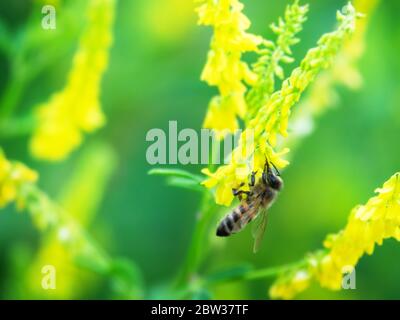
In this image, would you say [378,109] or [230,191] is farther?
[378,109]

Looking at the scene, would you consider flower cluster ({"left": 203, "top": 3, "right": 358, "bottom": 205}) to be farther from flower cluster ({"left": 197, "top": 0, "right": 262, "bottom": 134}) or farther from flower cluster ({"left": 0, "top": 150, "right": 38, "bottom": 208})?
flower cluster ({"left": 0, "top": 150, "right": 38, "bottom": 208})

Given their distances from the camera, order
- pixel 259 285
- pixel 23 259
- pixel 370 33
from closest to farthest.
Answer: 1. pixel 23 259
2. pixel 259 285
3. pixel 370 33

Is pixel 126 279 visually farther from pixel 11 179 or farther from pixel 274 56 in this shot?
pixel 274 56

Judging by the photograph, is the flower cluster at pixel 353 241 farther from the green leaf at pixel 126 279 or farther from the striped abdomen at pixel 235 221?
the green leaf at pixel 126 279

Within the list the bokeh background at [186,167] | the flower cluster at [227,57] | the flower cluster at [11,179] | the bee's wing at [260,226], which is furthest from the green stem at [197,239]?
the bokeh background at [186,167]

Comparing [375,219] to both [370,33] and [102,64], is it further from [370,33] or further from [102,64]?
[370,33]

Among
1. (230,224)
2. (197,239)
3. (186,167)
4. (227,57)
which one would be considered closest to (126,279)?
(197,239)

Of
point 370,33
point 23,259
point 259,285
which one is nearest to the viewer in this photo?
point 23,259

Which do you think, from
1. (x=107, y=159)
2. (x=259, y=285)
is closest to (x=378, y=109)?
(x=259, y=285)
